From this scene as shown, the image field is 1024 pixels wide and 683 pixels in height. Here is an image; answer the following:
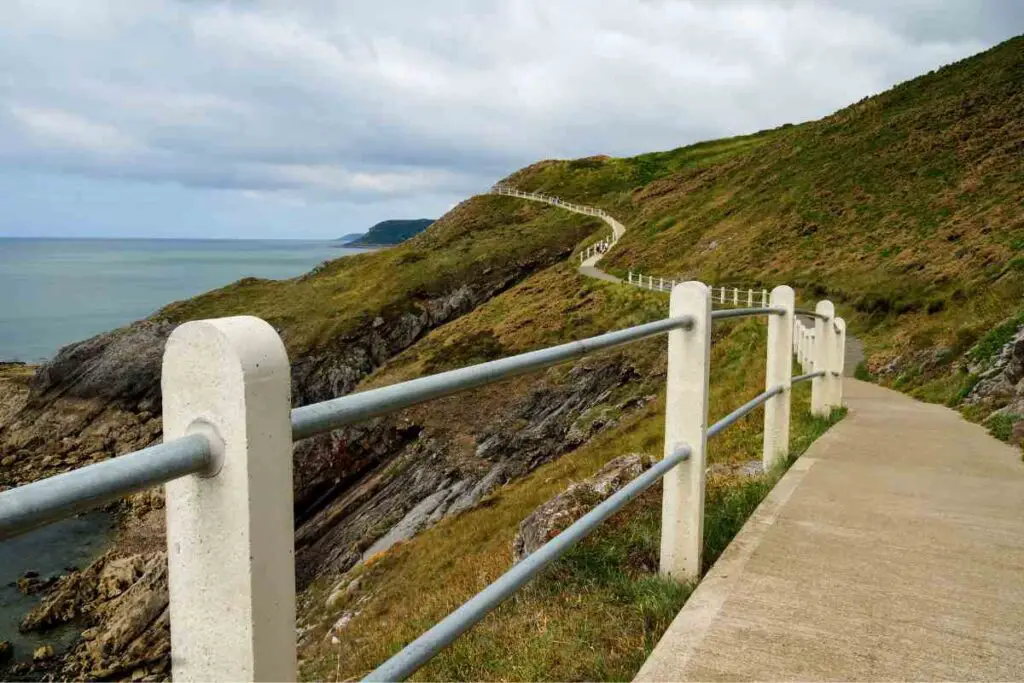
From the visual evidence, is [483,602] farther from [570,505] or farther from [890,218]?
[890,218]

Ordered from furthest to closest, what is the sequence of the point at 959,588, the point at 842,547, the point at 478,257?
1. the point at 478,257
2. the point at 842,547
3. the point at 959,588

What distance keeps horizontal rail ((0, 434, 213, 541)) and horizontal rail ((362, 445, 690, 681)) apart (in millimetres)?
701

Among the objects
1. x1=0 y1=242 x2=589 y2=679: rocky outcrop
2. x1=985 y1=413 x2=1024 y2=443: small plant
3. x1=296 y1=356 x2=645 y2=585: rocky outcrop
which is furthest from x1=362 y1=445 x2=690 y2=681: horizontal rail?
x1=296 y1=356 x2=645 y2=585: rocky outcrop

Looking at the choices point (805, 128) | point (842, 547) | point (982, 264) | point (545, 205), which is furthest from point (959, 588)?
point (545, 205)

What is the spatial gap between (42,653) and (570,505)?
59.1ft

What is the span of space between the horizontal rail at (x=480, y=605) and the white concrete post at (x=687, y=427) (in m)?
0.58

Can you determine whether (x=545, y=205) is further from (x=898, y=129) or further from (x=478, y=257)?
(x=898, y=129)

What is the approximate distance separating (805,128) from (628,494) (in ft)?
204

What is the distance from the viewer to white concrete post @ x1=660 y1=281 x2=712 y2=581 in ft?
13.0

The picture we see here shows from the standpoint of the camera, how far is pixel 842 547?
15.1 feet

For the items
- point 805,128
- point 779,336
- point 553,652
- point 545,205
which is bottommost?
point 553,652

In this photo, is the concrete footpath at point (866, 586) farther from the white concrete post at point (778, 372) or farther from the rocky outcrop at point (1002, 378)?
the rocky outcrop at point (1002, 378)

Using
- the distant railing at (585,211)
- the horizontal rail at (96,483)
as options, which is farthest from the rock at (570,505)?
the distant railing at (585,211)

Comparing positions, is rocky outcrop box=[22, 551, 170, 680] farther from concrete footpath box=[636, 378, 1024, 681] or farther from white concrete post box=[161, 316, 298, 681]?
white concrete post box=[161, 316, 298, 681]
